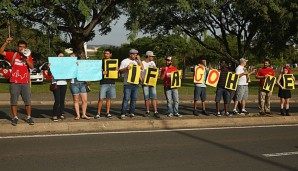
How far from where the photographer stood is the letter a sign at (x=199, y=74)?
1148cm

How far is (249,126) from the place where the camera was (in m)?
10.4

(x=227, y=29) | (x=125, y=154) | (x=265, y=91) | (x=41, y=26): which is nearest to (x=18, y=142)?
(x=125, y=154)

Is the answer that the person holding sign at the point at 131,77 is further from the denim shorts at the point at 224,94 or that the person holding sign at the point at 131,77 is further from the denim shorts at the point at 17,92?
→ the denim shorts at the point at 224,94

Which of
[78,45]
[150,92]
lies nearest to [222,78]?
[150,92]

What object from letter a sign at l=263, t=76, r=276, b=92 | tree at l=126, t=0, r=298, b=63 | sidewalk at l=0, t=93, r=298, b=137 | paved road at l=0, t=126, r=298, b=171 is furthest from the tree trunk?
paved road at l=0, t=126, r=298, b=171

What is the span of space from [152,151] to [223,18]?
28.9 meters

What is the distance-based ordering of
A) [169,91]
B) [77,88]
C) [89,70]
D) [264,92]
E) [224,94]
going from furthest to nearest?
[264,92] → [224,94] → [169,91] → [89,70] → [77,88]

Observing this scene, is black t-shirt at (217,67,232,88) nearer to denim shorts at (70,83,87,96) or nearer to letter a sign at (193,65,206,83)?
letter a sign at (193,65,206,83)

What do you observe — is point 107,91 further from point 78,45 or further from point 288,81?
point 78,45

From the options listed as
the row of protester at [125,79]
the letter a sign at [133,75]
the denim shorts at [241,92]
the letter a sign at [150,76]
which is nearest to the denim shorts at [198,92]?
the row of protester at [125,79]

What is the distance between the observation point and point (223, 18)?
34.1m

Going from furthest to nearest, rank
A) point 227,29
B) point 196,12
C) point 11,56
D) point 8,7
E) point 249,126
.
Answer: point 227,29 → point 196,12 → point 8,7 → point 249,126 → point 11,56

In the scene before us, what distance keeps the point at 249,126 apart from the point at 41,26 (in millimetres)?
16746

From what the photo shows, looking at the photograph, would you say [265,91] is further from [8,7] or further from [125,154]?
[8,7]
